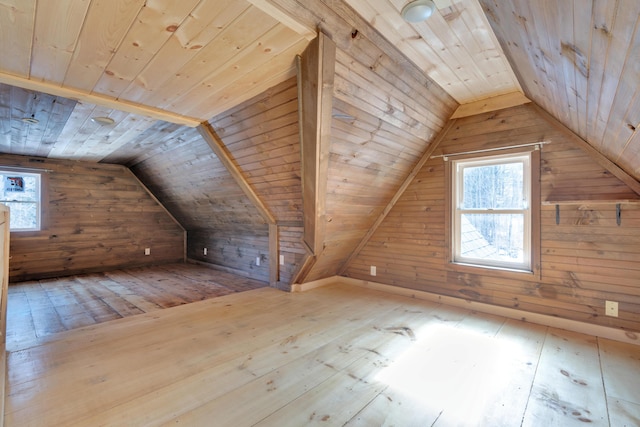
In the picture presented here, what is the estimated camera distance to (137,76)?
75.7 inches

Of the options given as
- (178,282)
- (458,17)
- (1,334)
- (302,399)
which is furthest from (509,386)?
(178,282)

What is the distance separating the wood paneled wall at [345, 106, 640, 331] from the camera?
231 cm

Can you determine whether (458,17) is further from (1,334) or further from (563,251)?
(1,334)

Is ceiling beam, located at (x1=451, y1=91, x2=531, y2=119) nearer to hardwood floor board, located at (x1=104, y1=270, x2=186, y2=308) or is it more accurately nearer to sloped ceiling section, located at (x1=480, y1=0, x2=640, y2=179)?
sloped ceiling section, located at (x1=480, y1=0, x2=640, y2=179)

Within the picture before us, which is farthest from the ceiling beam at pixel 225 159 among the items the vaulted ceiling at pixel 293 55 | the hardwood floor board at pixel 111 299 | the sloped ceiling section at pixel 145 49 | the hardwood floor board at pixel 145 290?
the hardwood floor board at pixel 111 299

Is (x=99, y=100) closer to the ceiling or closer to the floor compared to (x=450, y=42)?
closer to the floor

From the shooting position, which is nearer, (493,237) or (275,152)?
(275,152)

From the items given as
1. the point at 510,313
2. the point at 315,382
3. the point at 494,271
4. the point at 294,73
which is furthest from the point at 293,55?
the point at 510,313

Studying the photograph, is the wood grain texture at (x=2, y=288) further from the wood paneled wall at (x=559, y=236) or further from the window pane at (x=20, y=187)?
the wood paneled wall at (x=559, y=236)

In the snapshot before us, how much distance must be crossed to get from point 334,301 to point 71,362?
7.63 feet

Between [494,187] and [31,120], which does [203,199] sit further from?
[494,187]

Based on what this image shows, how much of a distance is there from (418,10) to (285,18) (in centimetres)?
69

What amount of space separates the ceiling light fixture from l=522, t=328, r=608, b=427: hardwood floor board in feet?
12.5

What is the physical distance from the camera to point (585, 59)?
1.19 m
